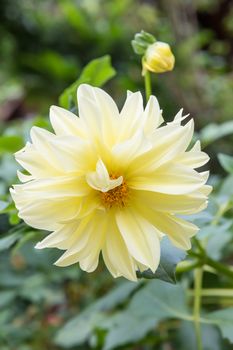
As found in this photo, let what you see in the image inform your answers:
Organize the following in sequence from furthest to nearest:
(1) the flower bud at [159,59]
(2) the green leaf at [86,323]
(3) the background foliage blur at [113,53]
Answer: (3) the background foliage blur at [113,53] < (2) the green leaf at [86,323] < (1) the flower bud at [159,59]

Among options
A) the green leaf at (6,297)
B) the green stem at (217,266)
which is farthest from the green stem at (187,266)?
the green leaf at (6,297)

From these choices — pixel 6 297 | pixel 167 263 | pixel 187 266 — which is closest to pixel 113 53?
pixel 6 297

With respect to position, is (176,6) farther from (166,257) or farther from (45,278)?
(166,257)

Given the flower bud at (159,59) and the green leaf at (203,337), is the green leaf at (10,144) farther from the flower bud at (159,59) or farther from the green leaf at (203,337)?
the green leaf at (203,337)

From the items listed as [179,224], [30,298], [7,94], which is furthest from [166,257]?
[7,94]

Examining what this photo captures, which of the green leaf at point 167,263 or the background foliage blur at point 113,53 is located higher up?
the green leaf at point 167,263

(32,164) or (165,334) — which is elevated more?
(32,164)

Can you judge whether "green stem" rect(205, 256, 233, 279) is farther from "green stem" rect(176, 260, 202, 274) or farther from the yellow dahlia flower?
the yellow dahlia flower
